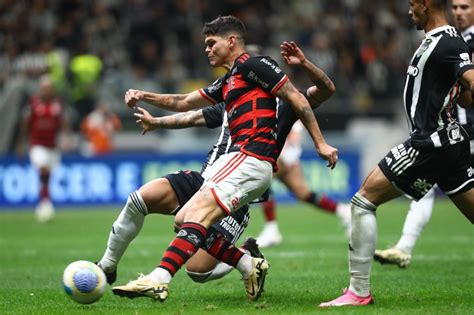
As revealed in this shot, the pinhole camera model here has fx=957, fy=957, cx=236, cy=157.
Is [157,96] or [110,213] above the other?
[157,96]

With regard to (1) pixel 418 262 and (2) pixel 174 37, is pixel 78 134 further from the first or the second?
(1) pixel 418 262

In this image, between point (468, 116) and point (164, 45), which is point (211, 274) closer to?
point (468, 116)

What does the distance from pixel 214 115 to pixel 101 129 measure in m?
13.9

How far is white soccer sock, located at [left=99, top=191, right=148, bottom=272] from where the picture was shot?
25.6ft

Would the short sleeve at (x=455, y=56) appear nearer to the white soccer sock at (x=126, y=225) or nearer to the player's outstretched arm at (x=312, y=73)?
the player's outstretched arm at (x=312, y=73)

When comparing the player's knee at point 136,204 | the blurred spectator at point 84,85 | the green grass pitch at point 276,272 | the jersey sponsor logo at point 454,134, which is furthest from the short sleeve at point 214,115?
the blurred spectator at point 84,85

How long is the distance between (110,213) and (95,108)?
3843mm

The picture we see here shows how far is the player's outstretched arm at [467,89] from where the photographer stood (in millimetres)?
6706

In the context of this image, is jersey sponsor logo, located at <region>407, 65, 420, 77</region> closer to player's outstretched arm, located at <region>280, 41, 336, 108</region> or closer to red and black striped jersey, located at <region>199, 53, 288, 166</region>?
player's outstretched arm, located at <region>280, 41, 336, 108</region>

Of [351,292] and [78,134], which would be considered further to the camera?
[78,134]

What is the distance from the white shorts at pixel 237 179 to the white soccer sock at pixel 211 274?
3.92ft

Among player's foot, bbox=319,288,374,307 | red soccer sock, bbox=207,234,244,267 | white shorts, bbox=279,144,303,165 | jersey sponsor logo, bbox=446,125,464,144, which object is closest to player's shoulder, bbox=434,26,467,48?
jersey sponsor logo, bbox=446,125,464,144

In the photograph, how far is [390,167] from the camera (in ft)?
23.8

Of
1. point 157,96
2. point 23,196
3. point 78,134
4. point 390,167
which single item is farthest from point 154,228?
point 390,167
